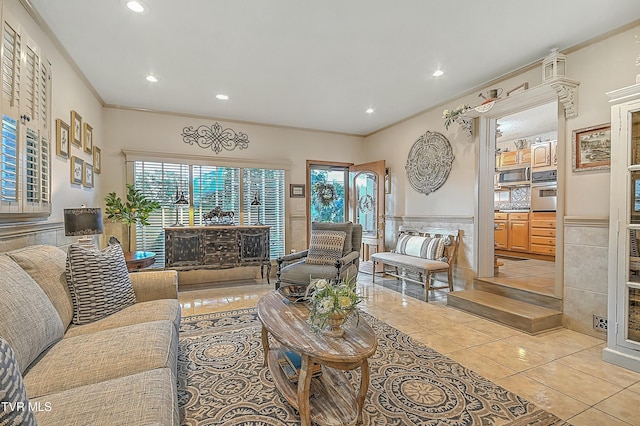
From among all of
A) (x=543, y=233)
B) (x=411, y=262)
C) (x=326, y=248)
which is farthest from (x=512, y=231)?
(x=326, y=248)

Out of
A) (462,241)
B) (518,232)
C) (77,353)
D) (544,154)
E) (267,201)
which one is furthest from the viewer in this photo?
(518,232)

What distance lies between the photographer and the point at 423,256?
168 inches

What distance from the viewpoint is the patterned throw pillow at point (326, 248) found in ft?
12.8

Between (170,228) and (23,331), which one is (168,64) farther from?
(23,331)

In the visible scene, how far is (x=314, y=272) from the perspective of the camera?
3.62m

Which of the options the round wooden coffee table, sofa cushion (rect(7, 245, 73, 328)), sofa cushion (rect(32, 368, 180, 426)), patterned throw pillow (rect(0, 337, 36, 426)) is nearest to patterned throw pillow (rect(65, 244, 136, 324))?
sofa cushion (rect(7, 245, 73, 328))

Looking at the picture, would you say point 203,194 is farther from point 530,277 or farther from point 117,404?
point 530,277

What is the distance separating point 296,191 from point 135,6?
3670mm

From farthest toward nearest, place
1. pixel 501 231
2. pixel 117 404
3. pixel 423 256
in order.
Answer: pixel 501 231, pixel 423 256, pixel 117 404

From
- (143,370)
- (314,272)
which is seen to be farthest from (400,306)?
(143,370)

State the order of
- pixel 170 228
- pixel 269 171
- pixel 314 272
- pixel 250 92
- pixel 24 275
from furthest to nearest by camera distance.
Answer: pixel 269 171
pixel 170 228
pixel 250 92
pixel 314 272
pixel 24 275

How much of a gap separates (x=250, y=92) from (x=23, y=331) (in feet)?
11.0

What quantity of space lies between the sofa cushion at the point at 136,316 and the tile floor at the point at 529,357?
4.61 feet

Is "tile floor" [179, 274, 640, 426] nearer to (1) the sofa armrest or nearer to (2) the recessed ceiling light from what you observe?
(1) the sofa armrest
